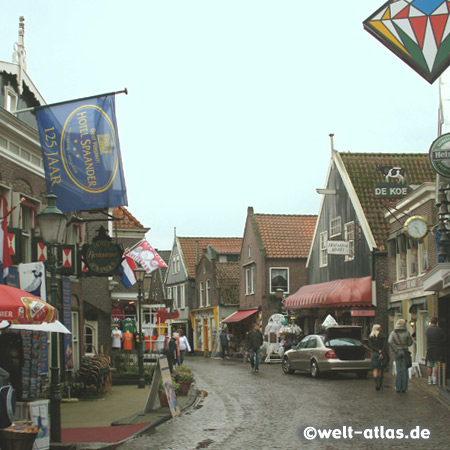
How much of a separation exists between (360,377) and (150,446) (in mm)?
13837

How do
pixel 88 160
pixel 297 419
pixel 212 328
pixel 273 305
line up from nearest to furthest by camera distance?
pixel 297 419 → pixel 88 160 → pixel 273 305 → pixel 212 328

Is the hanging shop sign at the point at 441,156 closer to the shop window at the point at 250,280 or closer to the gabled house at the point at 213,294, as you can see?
the shop window at the point at 250,280

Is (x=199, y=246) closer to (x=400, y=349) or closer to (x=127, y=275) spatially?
(x=127, y=275)

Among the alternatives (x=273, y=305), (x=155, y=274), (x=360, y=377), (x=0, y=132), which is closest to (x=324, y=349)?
(x=360, y=377)

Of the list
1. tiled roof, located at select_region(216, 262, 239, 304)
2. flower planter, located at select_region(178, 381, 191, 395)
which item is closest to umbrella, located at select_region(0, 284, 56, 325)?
flower planter, located at select_region(178, 381, 191, 395)

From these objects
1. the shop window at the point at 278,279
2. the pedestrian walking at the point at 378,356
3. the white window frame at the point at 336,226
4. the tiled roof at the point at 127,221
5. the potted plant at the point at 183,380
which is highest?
the tiled roof at the point at 127,221

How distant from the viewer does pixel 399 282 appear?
26.9m

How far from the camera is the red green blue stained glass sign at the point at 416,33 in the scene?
12.8 meters

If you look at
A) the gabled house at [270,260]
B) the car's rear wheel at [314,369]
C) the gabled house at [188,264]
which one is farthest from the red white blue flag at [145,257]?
the gabled house at [188,264]

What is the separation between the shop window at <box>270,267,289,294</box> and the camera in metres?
43.3

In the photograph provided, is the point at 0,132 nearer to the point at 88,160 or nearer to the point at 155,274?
the point at 88,160

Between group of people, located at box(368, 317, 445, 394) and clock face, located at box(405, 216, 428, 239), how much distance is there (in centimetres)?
455

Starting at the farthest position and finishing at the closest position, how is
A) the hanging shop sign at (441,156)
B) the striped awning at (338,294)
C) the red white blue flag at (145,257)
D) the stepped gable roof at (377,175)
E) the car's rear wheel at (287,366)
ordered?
the stepped gable roof at (377,175), the striped awning at (338,294), the red white blue flag at (145,257), the car's rear wheel at (287,366), the hanging shop sign at (441,156)

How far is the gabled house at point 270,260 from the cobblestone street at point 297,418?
2288 cm
